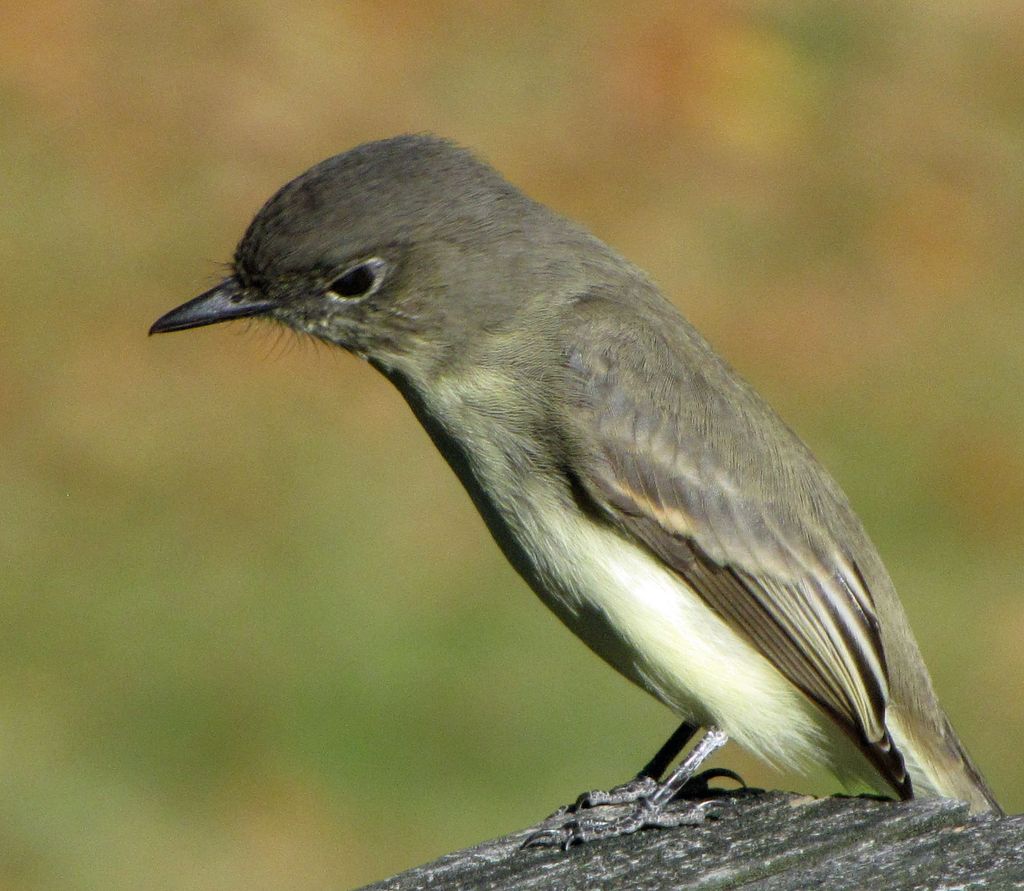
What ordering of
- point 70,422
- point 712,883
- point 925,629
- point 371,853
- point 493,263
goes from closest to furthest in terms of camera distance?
point 712,883 < point 493,263 < point 371,853 < point 925,629 < point 70,422

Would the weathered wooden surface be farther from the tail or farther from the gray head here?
the gray head

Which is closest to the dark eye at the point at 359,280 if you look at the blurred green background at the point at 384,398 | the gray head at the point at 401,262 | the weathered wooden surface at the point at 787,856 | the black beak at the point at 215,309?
the gray head at the point at 401,262

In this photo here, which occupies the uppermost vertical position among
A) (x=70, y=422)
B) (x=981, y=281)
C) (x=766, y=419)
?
(x=70, y=422)

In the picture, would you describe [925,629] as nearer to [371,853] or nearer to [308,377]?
[371,853]

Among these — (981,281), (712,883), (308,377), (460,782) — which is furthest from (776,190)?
(712,883)

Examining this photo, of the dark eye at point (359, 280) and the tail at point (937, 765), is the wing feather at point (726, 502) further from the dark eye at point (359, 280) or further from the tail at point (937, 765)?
the dark eye at point (359, 280)

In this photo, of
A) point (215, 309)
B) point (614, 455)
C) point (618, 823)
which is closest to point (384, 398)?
point (215, 309)
